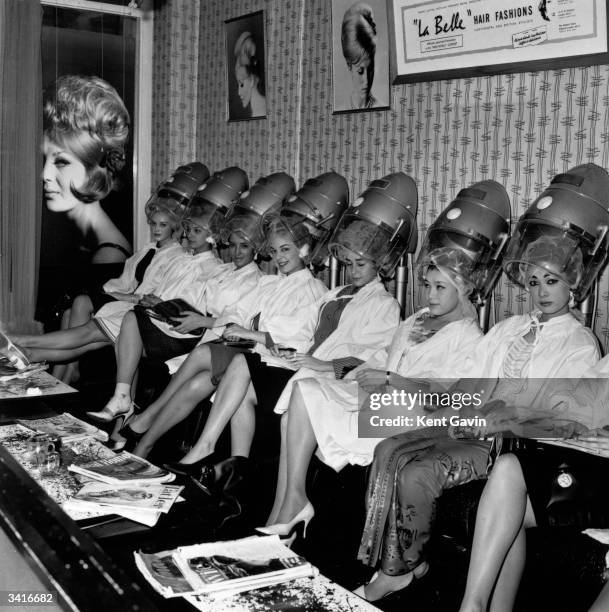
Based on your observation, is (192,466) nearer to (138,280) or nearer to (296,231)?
(296,231)

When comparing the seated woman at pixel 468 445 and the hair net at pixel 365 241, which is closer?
the seated woman at pixel 468 445

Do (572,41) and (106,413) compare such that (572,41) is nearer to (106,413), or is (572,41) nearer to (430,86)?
(430,86)

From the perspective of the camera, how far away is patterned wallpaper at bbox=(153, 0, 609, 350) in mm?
3100

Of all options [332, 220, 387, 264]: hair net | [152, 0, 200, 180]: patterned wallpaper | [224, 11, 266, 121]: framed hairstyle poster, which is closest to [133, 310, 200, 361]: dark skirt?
[332, 220, 387, 264]: hair net

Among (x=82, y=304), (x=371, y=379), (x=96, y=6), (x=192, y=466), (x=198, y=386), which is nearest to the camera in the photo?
(x=371, y=379)

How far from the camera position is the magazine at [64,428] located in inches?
102

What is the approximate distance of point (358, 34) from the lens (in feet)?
12.8

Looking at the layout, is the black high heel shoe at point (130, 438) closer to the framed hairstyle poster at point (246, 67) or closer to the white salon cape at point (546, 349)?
the white salon cape at point (546, 349)

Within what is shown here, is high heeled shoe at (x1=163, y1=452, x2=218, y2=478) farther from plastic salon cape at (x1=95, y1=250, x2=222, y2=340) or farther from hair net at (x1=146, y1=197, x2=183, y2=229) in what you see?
hair net at (x1=146, y1=197, x2=183, y2=229)

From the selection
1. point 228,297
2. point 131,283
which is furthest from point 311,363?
point 131,283

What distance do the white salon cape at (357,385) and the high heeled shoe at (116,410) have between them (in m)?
1.23

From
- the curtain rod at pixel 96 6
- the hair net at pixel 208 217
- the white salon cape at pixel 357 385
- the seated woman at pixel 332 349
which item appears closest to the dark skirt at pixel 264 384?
the seated woman at pixel 332 349

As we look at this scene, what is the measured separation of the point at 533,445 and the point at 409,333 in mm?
864

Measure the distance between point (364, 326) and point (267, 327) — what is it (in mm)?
576
